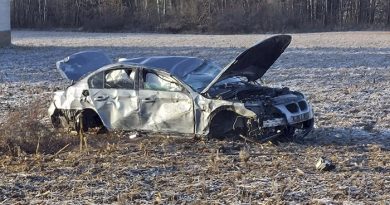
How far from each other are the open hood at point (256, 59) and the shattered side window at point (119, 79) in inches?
55.9

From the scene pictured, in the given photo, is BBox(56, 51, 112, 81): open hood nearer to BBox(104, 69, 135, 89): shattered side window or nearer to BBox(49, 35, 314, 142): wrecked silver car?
BBox(49, 35, 314, 142): wrecked silver car

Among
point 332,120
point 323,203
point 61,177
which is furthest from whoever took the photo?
point 332,120

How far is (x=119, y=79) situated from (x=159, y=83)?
812mm

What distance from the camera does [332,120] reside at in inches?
645

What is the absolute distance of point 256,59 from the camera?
1459 cm

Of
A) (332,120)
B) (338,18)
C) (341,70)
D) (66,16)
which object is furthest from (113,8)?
(332,120)

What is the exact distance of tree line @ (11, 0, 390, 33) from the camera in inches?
2522

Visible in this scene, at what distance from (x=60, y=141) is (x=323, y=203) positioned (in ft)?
19.0

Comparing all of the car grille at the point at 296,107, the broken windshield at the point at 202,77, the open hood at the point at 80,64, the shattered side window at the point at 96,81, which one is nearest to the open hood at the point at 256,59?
the broken windshield at the point at 202,77

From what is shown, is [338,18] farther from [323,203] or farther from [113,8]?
[323,203]

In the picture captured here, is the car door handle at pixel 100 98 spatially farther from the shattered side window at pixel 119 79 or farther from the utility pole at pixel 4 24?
the utility pole at pixel 4 24

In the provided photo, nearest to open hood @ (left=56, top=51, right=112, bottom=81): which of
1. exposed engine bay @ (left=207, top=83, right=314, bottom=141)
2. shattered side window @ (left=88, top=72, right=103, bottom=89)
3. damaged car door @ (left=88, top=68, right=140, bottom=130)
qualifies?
shattered side window @ (left=88, top=72, right=103, bottom=89)

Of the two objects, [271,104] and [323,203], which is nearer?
[323,203]

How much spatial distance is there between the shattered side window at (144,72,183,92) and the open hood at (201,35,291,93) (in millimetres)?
538
